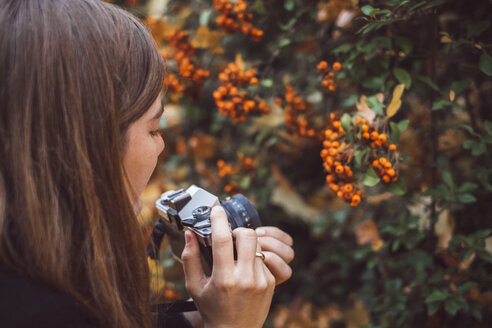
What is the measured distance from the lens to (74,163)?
0.64 meters

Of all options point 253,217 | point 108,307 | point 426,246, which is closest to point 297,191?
point 426,246

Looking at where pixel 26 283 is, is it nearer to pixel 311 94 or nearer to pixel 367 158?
pixel 367 158

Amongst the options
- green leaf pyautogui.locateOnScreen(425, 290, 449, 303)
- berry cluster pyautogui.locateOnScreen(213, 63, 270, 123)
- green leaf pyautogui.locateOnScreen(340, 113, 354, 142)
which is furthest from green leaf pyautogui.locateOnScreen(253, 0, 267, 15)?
green leaf pyautogui.locateOnScreen(425, 290, 449, 303)

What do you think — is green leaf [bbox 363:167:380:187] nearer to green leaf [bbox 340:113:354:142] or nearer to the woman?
green leaf [bbox 340:113:354:142]

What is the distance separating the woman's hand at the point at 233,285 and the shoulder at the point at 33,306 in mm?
220

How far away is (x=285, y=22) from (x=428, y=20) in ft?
1.22

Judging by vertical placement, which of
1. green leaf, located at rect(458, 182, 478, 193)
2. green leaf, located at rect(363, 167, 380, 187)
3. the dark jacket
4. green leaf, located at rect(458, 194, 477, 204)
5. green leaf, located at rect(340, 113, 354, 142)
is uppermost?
green leaf, located at rect(340, 113, 354, 142)

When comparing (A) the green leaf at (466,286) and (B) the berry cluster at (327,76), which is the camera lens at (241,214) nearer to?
(B) the berry cluster at (327,76)

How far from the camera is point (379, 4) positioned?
1.00 meters

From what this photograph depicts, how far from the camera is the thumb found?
0.83m

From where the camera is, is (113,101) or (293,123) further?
(293,123)

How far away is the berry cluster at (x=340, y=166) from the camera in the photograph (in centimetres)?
90

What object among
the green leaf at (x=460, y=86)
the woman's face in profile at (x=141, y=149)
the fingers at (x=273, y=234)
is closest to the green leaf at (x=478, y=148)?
the green leaf at (x=460, y=86)

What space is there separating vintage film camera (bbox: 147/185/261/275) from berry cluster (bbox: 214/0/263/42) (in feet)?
1.46
